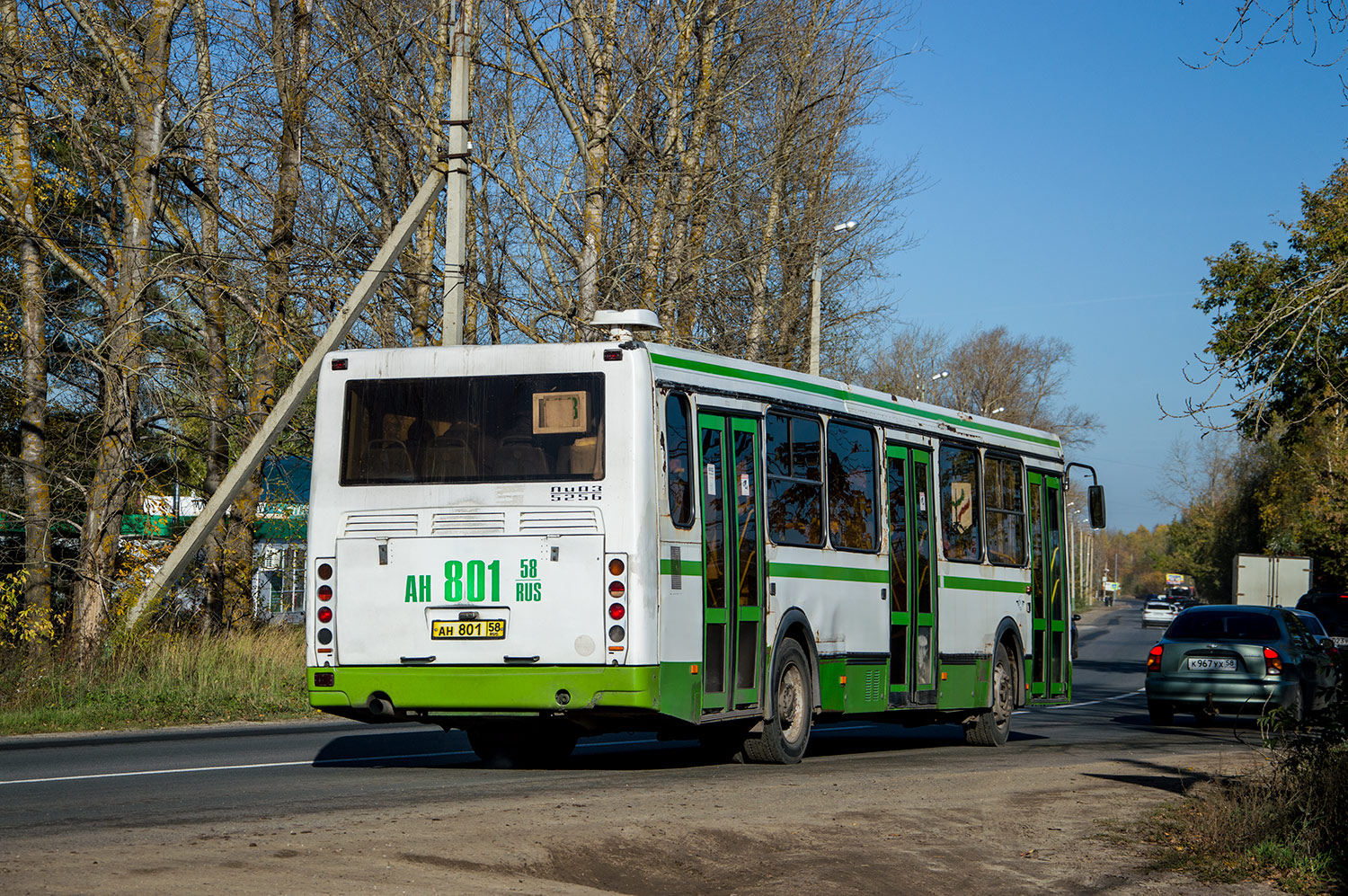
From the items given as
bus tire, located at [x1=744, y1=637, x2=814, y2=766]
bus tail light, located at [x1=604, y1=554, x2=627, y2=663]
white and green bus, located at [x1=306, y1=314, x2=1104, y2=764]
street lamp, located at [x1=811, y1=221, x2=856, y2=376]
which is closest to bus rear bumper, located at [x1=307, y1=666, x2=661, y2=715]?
white and green bus, located at [x1=306, y1=314, x2=1104, y2=764]

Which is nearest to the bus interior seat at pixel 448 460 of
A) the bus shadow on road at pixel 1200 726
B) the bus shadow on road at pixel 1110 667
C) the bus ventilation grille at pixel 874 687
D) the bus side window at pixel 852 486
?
the bus side window at pixel 852 486

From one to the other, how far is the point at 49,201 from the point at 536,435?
52.2ft

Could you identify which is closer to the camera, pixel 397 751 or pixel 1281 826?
pixel 1281 826

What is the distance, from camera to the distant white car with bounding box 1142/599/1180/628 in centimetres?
8438

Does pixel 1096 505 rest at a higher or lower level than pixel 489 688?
higher

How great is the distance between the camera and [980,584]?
16234 mm

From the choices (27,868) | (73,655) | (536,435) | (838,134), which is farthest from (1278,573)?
(27,868)

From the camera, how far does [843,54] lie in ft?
116

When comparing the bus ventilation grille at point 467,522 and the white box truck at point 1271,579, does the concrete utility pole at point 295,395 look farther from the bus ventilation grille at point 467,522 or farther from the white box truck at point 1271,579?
the white box truck at point 1271,579

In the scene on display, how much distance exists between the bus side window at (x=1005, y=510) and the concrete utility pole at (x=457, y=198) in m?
6.39

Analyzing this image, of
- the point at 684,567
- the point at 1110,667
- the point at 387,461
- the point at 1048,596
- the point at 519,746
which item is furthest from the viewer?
the point at 1110,667

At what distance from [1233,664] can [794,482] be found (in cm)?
938

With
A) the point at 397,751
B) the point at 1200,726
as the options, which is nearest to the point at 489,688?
the point at 397,751

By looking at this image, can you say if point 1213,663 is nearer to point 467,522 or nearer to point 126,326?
point 467,522
